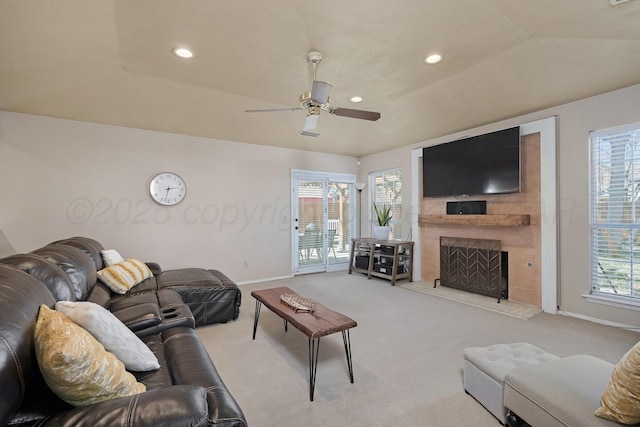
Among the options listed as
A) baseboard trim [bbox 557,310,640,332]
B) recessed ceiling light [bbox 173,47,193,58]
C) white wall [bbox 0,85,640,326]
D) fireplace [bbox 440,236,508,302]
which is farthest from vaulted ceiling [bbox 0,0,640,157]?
baseboard trim [bbox 557,310,640,332]

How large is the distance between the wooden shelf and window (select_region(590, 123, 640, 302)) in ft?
2.29

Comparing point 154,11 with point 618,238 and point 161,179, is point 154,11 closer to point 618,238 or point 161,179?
point 161,179

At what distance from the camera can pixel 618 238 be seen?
3.16m

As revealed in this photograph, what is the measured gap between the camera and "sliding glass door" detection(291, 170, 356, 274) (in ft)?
19.1

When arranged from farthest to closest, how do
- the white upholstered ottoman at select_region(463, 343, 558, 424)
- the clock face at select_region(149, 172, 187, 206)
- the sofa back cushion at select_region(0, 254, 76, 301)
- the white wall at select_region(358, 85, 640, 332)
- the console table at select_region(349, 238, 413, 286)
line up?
the console table at select_region(349, 238, 413, 286) < the clock face at select_region(149, 172, 187, 206) < the white wall at select_region(358, 85, 640, 332) < the white upholstered ottoman at select_region(463, 343, 558, 424) < the sofa back cushion at select_region(0, 254, 76, 301)

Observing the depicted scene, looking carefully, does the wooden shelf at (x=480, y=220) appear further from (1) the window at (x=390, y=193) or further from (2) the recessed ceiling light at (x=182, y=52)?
(2) the recessed ceiling light at (x=182, y=52)

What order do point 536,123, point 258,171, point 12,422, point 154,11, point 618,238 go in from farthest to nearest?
point 258,171 < point 536,123 < point 618,238 < point 154,11 < point 12,422

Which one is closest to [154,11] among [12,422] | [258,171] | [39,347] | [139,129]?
[39,347]

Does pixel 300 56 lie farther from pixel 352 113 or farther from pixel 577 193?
pixel 577 193

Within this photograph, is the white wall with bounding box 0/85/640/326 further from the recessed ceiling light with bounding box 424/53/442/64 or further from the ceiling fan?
the ceiling fan

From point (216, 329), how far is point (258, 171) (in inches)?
118

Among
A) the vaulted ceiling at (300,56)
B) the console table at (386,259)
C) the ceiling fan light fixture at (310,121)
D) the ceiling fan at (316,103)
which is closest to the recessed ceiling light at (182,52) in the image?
the vaulted ceiling at (300,56)

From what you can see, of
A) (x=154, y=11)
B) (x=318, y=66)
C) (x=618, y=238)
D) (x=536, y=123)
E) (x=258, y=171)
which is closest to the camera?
(x=154, y=11)

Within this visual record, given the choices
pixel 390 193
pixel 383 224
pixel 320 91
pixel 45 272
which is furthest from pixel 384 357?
pixel 390 193
